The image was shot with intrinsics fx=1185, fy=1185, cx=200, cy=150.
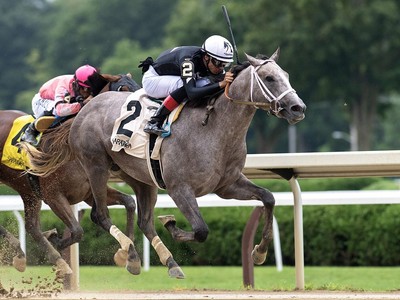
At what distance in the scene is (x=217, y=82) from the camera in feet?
27.0

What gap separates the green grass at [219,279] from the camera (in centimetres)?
984

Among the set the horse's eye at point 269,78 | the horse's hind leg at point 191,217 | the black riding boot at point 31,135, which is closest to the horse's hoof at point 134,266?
the horse's hind leg at point 191,217

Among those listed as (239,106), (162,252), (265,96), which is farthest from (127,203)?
(265,96)

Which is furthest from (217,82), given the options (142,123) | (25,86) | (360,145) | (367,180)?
(25,86)

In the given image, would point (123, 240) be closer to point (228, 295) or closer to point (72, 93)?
point (228, 295)

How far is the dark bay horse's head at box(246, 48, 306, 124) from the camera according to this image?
24.6ft

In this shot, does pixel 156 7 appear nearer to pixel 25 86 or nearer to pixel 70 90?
pixel 25 86

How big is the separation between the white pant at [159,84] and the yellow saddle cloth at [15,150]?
1.42m

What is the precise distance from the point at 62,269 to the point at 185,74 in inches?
79.0

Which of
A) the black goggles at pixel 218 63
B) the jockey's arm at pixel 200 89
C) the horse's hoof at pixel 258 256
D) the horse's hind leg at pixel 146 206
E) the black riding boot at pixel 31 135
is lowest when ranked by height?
the horse's hoof at pixel 258 256

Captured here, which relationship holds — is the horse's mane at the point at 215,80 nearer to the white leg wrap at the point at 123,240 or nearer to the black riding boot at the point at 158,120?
the black riding boot at the point at 158,120

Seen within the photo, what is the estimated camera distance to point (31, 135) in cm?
938

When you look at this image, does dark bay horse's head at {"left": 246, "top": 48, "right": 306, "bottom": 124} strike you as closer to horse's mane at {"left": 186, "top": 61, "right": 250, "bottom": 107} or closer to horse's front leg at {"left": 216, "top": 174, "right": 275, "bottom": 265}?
horse's mane at {"left": 186, "top": 61, "right": 250, "bottom": 107}

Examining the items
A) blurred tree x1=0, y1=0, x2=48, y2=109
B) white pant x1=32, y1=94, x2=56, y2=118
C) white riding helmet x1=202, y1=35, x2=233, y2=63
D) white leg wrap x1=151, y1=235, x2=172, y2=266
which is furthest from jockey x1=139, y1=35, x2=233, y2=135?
blurred tree x1=0, y1=0, x2=48, y2=109
